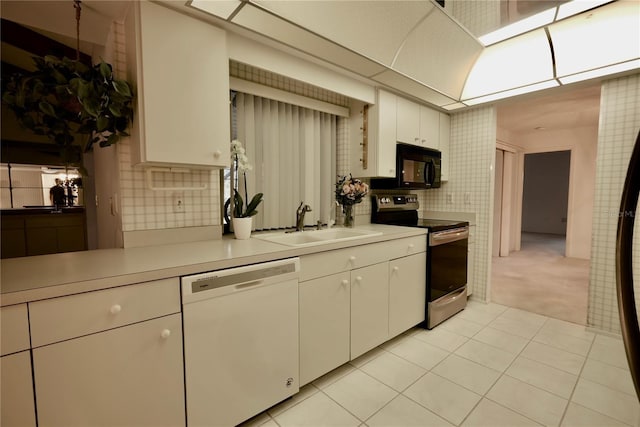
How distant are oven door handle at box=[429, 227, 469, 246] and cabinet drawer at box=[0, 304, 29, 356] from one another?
2.52 meters

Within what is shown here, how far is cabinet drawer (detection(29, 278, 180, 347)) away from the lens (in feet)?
3.08

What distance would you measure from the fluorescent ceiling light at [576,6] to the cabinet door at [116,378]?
9.13ft

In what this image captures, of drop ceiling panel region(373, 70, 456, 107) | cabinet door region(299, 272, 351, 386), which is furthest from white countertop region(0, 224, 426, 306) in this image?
drop ceiling panel region(373, 70, 456, 107)

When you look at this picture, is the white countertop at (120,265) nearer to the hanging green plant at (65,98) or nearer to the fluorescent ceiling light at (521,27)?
the hanging green plant at (65,98)

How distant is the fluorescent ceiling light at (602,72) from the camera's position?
2123 mm

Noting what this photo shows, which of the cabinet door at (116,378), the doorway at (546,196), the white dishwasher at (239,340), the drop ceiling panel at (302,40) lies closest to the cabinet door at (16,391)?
the cabinet door at (116,378)

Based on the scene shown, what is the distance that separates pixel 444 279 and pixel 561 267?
3.54 metres

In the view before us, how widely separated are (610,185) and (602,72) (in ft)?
3.07

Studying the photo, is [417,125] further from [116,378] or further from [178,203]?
[116,378]

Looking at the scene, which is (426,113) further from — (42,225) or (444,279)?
(42,225)

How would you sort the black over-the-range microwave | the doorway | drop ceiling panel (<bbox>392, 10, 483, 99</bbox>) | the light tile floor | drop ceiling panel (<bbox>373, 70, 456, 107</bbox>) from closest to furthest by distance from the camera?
the light tile floor
drop ceiling panel (<bbox>392, 10, 483, 99</bbox>)
drop ceiling panel (<bbox>373, 70, 456, 107</bbox>)
the black over-the-range microwave
the doorway

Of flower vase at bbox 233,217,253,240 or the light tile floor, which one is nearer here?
the light tile floor

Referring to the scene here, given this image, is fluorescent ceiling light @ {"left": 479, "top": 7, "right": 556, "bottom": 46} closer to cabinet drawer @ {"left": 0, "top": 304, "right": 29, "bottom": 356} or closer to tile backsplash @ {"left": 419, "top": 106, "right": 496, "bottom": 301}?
tile backsplash @ {"left": 419, "top": 106, "right": 496, "bottom": 301}

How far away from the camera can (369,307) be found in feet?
6.70
